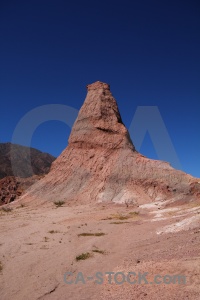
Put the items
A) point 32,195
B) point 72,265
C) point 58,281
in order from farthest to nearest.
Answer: point 32,195 < point 72,265 < point 58,281

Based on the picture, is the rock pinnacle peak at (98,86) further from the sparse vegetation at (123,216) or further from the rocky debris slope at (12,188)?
the sparse vegetation at (123,216)

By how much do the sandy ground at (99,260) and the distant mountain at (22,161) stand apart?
2032 inches

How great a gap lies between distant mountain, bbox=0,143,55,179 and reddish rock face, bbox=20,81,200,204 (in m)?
33.5

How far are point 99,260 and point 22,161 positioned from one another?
69702 millimetres

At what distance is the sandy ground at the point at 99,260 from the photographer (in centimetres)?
738

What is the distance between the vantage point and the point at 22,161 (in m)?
77.4

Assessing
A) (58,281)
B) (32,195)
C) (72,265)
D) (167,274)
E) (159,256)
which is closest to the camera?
(167,274)

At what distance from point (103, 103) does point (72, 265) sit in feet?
94.1

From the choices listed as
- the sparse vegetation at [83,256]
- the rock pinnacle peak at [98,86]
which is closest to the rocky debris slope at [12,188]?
the rock pinnacle peak at [98,86]

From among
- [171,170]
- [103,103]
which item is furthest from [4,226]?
[103,103]

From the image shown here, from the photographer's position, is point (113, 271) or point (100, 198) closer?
point (113, 271)

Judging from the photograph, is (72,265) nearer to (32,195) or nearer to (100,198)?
(100,198)

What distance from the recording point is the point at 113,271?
9141mm

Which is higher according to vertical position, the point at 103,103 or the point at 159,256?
the point at 103,103
